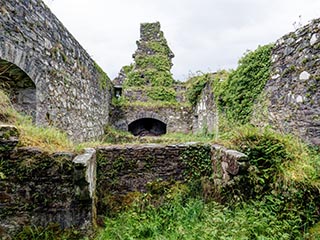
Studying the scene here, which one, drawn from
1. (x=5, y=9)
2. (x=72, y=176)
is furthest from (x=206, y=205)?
(x=5, y=9)

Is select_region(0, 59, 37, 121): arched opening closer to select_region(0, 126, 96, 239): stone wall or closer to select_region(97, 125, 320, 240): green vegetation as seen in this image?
select_region(0, 126, 96, 239): stone wall

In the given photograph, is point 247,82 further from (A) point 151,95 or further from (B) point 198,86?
(A) point 151,95

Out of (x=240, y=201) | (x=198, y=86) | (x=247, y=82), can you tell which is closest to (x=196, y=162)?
(x=240, y=201)

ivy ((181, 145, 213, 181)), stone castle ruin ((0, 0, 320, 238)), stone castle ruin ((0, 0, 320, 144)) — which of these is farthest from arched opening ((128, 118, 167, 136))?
ivy ((181, 145, 213, 181))

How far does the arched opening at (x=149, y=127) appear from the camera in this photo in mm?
15767

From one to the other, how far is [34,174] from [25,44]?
2.53 m

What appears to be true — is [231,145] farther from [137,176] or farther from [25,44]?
[25,44]

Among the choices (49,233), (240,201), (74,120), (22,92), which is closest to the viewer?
(49,233)

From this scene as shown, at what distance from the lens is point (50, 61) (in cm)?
524

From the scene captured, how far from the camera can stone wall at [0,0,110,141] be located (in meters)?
4.07

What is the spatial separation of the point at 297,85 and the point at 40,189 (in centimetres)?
490

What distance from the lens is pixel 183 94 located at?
14859 millimetres

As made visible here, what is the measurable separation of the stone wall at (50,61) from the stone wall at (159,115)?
4.87 metres

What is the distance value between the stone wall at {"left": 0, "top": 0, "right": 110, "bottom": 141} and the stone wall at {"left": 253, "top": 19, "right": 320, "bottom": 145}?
4627 millimetres
